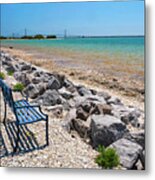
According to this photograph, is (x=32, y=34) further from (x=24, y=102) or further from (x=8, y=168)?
(x=8, y=168)

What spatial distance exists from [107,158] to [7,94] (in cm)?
83

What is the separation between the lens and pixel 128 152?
3.19 m

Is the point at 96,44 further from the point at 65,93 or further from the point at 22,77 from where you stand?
the point at 22,77

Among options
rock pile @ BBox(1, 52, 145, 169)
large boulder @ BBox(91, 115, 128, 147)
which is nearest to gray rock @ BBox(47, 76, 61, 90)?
rock pile @ BBox(1, 52, 145, 169)

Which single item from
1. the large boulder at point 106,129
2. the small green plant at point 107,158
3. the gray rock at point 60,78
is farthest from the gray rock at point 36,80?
the small green plant at point 107,158

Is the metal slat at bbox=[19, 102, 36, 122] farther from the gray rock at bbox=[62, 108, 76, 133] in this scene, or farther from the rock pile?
the gray rock at bbox=[62, 108, 76, 133]

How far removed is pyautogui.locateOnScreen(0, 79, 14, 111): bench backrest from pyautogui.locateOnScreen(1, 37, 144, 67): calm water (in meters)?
0.29

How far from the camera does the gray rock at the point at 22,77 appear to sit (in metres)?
3.40

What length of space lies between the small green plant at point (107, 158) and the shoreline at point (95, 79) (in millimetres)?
350

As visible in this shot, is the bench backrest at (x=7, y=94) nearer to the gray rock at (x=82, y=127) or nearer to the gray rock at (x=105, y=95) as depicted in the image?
the gray rock at (x=82, y=127)

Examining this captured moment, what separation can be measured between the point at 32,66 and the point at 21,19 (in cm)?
34

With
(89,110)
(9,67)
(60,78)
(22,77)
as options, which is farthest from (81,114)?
(9,67)

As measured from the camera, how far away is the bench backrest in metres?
3.29

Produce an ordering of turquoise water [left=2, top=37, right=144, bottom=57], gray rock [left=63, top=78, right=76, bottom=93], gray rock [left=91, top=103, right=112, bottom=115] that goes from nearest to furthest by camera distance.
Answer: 1. turquoise water [left=2, top=37, right=144, bottom=57]
2. gray rock [left=91, top=103, right=112, bottom=115]
3. gray rock [left=63, top=78, right=76, bottom=93]
